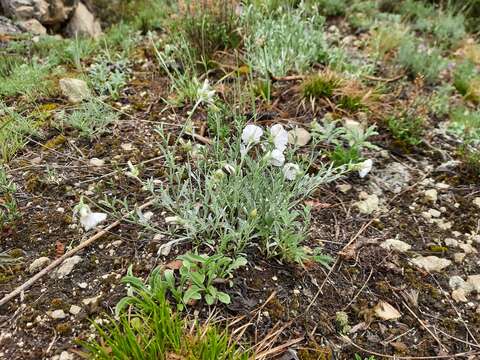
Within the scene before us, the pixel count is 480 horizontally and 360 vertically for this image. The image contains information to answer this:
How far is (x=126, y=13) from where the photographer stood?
4406 mm

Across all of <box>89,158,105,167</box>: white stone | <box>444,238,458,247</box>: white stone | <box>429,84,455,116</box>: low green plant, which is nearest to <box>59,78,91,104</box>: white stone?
<box>89,158,105,167</box>: white stone

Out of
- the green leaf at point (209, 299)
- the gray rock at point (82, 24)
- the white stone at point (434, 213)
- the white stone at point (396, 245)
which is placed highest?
the green leaf at point (209, 299)

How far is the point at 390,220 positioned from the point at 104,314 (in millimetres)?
1387

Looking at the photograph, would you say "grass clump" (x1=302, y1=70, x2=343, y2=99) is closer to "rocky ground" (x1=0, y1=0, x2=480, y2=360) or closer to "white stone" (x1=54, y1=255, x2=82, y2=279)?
→ "rocky ground" (x1=0, y1=0, x2=480, y2=360)

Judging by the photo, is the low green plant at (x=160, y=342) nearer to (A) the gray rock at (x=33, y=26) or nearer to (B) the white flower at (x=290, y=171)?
(B) the white flower at (x=290, y=171)

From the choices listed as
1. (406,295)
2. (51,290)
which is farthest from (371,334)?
(51,290)

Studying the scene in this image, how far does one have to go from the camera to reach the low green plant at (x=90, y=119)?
2.38 meters

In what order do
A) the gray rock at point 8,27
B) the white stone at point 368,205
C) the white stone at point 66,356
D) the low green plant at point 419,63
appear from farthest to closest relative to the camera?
the gray rock at point 8,27
the low green plant at point 419,63
the white stone at point 368,205
the white stone at point 66,356

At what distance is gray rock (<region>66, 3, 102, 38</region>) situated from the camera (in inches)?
163

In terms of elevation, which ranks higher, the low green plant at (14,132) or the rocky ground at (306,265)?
the low green plant at (14,132)

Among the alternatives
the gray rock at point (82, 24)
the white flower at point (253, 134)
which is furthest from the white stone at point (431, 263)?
the gray rock at point (82, 24)

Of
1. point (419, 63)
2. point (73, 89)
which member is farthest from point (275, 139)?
point (419, 63)

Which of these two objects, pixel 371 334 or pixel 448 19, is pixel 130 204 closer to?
pixel 371 334

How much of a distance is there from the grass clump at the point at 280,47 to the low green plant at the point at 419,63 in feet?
2.87
